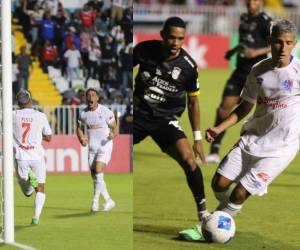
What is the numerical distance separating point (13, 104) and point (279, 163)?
2269 mm

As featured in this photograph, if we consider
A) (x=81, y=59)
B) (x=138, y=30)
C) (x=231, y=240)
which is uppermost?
(x=81, y=59)

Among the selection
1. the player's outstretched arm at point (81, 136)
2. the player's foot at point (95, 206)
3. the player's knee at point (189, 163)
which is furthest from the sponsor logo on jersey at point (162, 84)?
the player's foot at point (95, 206)

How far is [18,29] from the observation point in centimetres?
933

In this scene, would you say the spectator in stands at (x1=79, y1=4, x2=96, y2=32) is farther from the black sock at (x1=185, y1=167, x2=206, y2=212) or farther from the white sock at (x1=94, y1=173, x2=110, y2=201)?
the black sock at (x1=185, y1=167, x2=206, y2=212)

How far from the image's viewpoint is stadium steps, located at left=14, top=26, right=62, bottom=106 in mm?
9250

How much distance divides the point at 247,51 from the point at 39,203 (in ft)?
20.5

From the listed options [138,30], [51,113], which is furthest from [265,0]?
[51,113]

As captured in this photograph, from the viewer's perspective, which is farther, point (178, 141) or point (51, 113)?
point (51, 113)

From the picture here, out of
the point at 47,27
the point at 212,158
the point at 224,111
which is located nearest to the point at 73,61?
the point at 47,27

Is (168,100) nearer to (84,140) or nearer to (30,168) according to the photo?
(84,140)

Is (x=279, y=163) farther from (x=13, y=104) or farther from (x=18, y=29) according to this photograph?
(x=18, y=29)

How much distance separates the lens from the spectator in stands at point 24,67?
8823mm

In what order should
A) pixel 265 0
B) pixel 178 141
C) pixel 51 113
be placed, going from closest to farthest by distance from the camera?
pixel 178 141 < pixel 51 113 < pixel 265 0

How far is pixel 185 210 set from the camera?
1034cm
